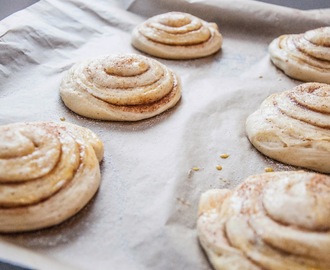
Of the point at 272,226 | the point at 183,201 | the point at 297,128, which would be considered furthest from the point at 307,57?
the point at 272,226

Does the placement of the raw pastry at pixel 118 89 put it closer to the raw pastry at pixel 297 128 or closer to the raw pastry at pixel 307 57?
the raw pastry at pixel 297 128

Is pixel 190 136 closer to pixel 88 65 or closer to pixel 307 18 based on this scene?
pixel 88 65

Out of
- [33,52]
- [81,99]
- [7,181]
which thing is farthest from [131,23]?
[7,181]

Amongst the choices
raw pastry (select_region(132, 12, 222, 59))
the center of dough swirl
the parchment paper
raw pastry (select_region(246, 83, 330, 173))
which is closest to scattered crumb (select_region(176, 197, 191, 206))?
the parchment paper

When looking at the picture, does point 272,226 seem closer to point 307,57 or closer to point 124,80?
point 124,80

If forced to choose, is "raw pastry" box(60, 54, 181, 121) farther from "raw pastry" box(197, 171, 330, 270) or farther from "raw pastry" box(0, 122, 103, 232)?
"raw pastry" box(197, 171, 330, 270)

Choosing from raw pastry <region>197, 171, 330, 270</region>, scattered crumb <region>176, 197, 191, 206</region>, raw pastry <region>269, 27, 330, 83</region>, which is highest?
raw pastry <region>269, 27, 330, 83</region>

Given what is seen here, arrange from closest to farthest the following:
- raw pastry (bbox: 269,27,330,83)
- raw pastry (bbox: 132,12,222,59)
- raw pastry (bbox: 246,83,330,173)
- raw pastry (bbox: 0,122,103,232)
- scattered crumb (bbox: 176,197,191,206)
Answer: raw pastry (bbox: 0,122,103,232) → scattered crumb (bbox: 176,197,191,206) → raw pastry (bbox: 246,83,330,173) → raw pastry (bbox: 269,27,330,83) → raw pastry (bbox: 132,12,222,59)
